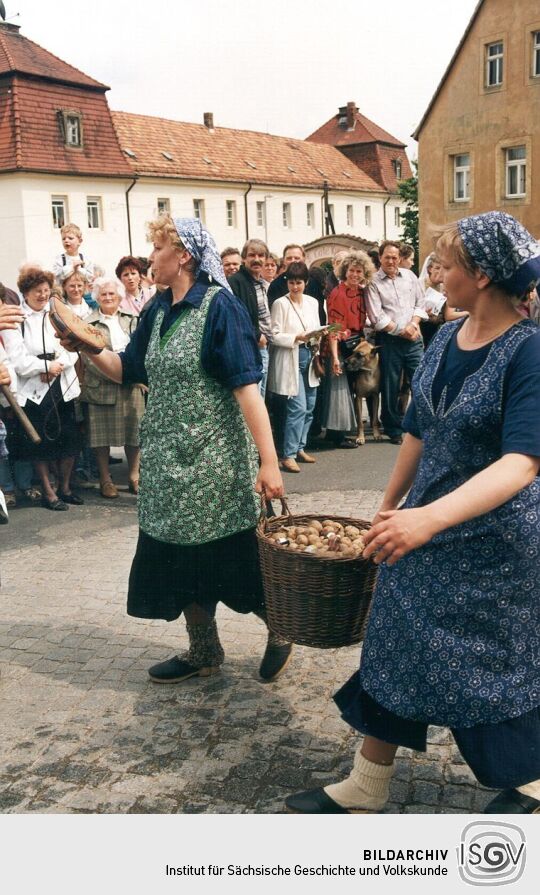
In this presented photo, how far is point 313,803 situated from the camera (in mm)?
3213

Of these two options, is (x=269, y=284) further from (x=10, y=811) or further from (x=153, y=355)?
(x=10, y=811)

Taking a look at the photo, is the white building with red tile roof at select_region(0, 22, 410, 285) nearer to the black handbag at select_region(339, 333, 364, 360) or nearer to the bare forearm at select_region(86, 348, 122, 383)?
the black handbag at select_region(339, 333, 364, 360)

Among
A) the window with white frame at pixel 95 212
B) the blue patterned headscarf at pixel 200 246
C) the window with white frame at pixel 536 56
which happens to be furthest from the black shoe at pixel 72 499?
the window with white frame at pixel 95 212

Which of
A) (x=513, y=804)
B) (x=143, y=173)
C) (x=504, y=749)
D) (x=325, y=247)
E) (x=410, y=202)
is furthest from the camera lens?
(x=410, y=202)

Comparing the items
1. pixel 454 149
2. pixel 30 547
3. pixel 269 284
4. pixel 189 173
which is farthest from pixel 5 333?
pixel 189 173

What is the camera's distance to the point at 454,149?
33156mm

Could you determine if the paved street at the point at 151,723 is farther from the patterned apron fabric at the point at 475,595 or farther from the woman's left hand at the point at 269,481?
the woman's left hand at the point at 269,481

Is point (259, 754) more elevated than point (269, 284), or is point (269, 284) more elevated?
point (269, 284)

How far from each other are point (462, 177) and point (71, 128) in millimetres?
16638

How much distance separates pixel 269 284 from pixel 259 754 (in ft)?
22.2

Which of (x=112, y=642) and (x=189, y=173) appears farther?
(x=189, y=173)

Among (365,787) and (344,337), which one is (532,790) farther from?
(344,337)

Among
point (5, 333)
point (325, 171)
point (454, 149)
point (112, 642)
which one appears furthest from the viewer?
point (325, 171)
